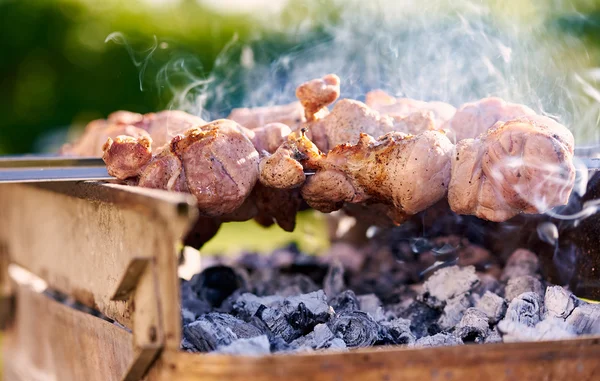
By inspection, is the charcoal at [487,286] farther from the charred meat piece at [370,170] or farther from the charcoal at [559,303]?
the charred meat piece at [370,170]

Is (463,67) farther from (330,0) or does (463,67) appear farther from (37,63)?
(37,63)

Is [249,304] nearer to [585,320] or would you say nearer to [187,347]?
[187,347]

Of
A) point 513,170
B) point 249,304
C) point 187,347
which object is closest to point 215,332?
point 187,347

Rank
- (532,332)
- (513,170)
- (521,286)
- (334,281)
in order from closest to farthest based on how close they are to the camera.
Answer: (532,332), (513,170), (521,286), (334,281)

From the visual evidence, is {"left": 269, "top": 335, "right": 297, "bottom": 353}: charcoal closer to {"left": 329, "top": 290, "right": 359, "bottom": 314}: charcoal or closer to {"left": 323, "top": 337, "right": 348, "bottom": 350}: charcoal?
{"left": 323, "top": 337, "right": 348, "bottom": 350}: charcoal

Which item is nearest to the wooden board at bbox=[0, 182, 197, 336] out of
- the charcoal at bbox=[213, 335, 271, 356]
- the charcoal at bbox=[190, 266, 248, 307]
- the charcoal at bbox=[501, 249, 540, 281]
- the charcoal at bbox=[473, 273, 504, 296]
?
the charcoal at bbox=[213, 335, 271, 356]

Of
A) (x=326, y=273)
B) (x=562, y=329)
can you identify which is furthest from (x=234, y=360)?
(x=326, y=273)

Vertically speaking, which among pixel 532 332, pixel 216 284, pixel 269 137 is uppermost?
pixel 269 137

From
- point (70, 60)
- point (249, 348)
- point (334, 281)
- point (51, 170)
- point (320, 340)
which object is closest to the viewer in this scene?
point (249, 348)
